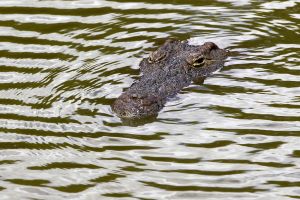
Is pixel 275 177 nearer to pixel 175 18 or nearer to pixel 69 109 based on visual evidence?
pixel 69 109

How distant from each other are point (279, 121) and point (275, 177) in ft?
4.85

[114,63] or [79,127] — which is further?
[114,63]

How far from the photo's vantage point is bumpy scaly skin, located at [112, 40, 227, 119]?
440 inches

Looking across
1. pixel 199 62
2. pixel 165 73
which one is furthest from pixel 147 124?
pixel 199 62

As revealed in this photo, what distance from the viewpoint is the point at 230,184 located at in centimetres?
930

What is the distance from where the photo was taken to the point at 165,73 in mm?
12461

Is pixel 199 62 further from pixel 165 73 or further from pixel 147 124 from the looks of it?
pixel 147 124

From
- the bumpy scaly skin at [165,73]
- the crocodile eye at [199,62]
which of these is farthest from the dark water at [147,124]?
the crocodile eye at [199,62]

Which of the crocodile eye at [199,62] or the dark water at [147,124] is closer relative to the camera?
the dark water at [147,124]

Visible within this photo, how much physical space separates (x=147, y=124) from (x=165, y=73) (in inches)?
69.2

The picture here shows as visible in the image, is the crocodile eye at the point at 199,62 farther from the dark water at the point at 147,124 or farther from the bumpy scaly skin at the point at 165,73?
the dark water at the point at 147,124

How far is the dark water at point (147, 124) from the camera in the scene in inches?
372

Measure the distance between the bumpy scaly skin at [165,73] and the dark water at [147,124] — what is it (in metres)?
0.21

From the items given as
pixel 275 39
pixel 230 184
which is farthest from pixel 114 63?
pixel 230 184
